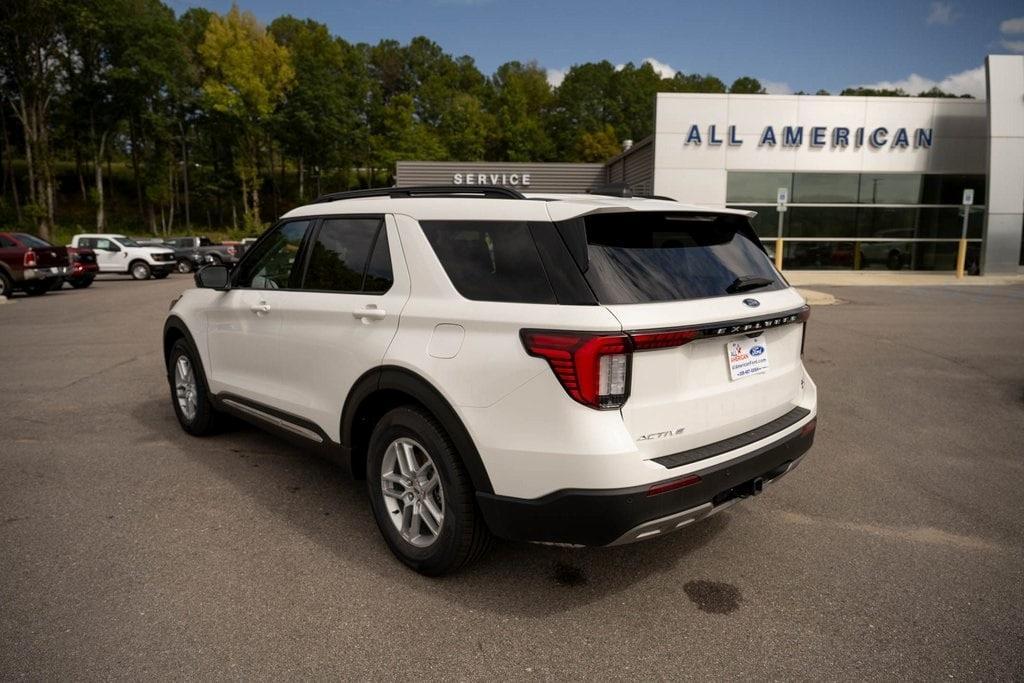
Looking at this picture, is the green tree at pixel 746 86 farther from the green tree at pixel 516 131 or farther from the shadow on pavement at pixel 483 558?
the shadow on pavement at pixel 483 558

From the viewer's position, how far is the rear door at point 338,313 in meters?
3.18

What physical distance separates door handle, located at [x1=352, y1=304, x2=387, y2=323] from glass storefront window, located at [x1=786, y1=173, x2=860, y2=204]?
77.3 feet

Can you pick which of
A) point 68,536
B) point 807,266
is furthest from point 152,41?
point 68,536

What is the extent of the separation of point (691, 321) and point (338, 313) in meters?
1.81

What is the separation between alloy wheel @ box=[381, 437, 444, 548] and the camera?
3023 mm

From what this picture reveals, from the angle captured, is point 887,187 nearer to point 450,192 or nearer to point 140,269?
point 450,192

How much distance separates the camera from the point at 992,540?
3.48 meters

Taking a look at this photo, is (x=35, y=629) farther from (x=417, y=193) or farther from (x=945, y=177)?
(x=945, y=177)

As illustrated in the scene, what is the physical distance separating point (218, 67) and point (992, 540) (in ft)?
187

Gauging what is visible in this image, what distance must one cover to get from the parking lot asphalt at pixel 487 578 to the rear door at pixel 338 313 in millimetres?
735

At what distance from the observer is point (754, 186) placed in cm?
2356

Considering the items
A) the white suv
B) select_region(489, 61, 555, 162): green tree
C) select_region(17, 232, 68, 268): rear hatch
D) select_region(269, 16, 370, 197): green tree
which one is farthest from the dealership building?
select_region(489, 61, 555, 162): green tree

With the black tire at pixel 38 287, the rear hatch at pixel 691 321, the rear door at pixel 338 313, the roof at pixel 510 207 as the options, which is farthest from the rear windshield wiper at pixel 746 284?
the black tire at pixel 38 287

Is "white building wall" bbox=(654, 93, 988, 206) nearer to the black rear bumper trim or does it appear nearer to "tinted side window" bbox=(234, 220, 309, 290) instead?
"tinted side window" bbox=(234, 220, 309, 290)
